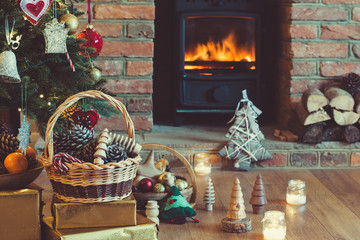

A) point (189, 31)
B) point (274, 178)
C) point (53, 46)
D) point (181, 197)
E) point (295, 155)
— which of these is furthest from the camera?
point (189, 31)

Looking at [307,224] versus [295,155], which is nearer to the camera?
[307,224]

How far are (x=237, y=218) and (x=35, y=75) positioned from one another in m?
0.92

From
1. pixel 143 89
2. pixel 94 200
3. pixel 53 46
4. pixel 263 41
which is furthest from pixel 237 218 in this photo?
pixel 263 41

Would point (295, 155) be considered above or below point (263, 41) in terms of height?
below

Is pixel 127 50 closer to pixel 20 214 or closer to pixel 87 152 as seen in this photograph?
pixel 87 152

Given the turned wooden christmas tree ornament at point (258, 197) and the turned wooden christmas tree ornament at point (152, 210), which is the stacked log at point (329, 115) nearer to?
the turned wooden christmas tree ornament at point (258, 197)

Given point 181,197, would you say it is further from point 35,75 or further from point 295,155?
point 295,155

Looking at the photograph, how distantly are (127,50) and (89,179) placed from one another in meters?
1.45

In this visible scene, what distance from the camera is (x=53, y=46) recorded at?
6.87 ft

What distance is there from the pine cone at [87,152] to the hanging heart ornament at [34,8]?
0.48m

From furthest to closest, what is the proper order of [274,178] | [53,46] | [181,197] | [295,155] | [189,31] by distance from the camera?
[189,31] < [295,155] < [274,178] < [181,197] < [53,46]

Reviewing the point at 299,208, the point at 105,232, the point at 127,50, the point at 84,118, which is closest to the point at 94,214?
the point at 105,232

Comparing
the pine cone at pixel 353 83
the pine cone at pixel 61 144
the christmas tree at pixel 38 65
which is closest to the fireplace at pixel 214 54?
the pine cone at pixel 353 83

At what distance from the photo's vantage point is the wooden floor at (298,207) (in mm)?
2174
